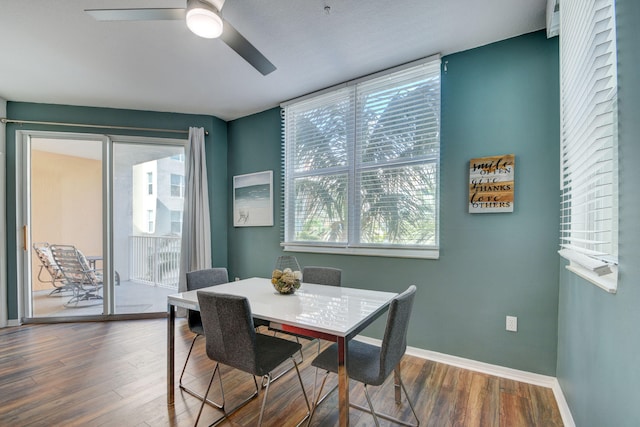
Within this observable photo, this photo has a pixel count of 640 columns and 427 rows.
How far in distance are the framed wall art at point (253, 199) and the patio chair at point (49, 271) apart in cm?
251

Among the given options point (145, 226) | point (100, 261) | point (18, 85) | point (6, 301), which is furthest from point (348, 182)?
point (6, 301)

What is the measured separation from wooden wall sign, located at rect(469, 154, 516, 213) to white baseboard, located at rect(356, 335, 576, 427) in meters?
1.24

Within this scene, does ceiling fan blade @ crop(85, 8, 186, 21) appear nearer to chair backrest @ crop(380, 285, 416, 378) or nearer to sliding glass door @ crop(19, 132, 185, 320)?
chair backrest @ crop(380, 285, 416, 378)

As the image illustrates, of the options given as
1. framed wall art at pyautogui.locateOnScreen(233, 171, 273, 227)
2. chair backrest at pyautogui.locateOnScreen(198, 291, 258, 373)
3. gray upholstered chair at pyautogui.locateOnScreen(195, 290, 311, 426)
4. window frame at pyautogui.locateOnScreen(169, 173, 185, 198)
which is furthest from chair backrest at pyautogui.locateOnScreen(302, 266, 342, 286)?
window frame at pyautogui.locateOnScreen(169, 173, 185, 198)

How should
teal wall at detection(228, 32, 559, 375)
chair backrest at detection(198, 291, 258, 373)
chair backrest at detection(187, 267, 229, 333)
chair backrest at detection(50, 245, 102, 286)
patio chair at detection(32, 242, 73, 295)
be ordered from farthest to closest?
1. patio chair at detection(32, 242, 73, 295)
2. chair backrest at detection(50, 245, 102, 286)
3. chair backrest at detection(187, 267, 229, 333)
4. teal wall at detection(228, 32, 559, 375)
5. chair backrest at detection(198, 291, 258, 373)

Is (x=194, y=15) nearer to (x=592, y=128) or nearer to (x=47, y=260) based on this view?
(x=592, y=128)

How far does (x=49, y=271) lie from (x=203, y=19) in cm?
439

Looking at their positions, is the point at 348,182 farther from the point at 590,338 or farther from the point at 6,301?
the point at 6,301

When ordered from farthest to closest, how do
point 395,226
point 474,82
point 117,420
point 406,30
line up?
1. point 395,226
2. point 474,82
3. point 406,30
4. point 117,420

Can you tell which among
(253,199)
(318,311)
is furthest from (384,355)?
(253,199)

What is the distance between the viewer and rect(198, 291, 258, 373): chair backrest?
1.39 m

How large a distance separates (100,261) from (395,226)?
3.73m

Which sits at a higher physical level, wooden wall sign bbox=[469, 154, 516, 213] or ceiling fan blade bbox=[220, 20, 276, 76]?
A: ceiling fan blade bbox=[220, 20, 276, 76]

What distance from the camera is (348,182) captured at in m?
2.96
